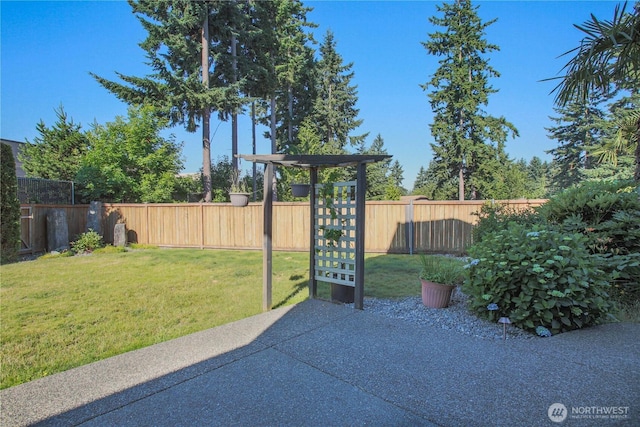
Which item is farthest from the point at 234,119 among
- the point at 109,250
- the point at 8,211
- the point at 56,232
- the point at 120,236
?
the point at 8,211

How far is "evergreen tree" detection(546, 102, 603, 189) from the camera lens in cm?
2231

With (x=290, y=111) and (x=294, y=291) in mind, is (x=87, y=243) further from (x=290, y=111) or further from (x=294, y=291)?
(x=290, y=111)

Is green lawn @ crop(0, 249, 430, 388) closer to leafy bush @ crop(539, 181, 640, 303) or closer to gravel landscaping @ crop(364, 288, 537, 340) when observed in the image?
gravel landscaping @ crop(364, 288, 537, 340)

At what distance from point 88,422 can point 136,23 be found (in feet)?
50.2

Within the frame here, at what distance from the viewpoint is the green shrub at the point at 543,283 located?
119 inches

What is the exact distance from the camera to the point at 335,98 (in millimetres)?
22438

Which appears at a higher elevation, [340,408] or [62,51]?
[62,51]

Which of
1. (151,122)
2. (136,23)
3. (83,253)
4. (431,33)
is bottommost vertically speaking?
(83,253)

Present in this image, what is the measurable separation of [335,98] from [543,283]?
2120 cm

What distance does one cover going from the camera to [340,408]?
2018 mm

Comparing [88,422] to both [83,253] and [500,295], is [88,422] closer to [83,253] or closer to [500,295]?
[500,295]

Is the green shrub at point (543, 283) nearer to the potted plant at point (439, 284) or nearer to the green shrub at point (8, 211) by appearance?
the potted plant at point (439, 284)

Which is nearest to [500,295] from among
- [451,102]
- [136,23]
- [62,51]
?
[62,51]

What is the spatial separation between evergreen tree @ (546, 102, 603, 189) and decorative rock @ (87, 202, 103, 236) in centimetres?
2674
